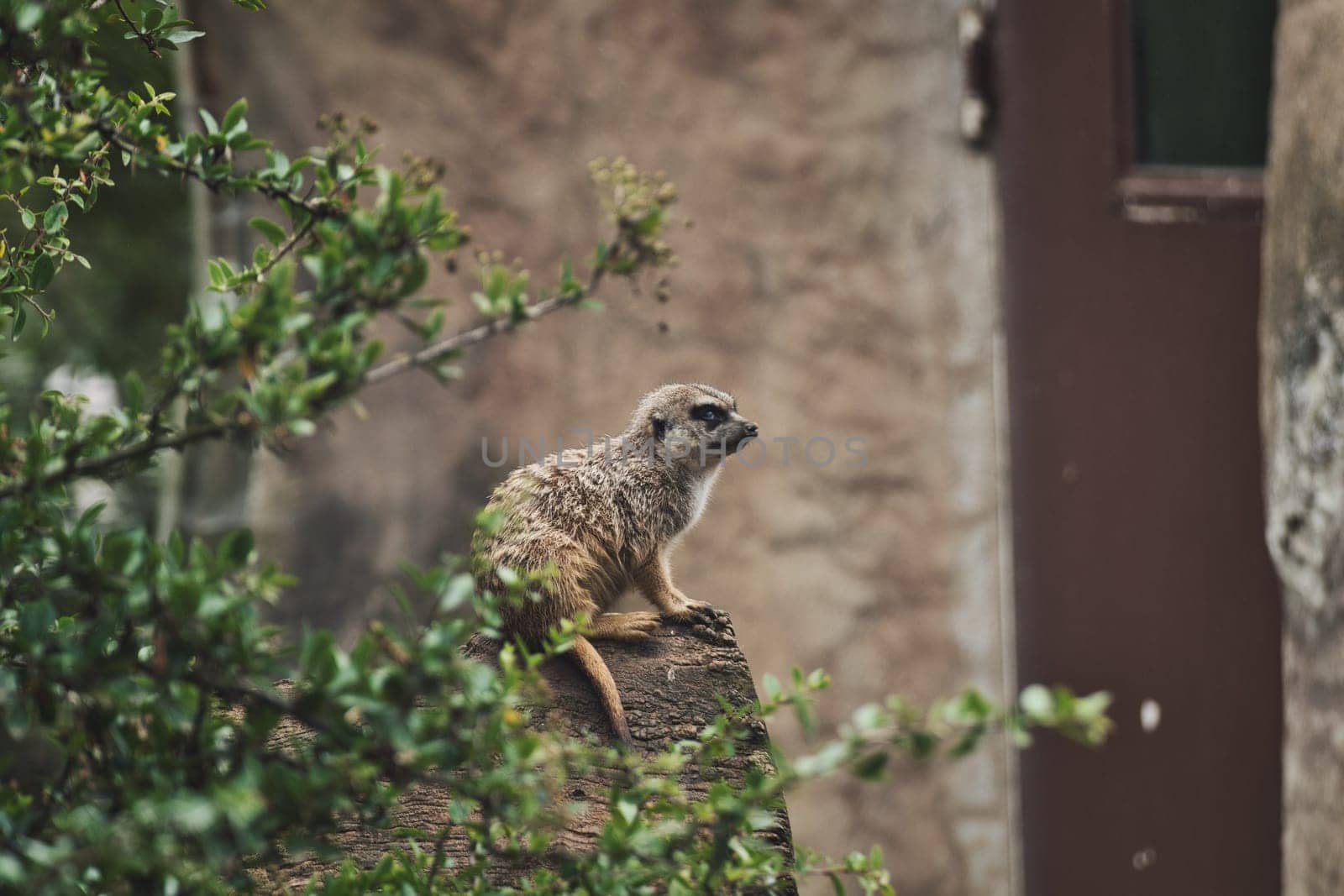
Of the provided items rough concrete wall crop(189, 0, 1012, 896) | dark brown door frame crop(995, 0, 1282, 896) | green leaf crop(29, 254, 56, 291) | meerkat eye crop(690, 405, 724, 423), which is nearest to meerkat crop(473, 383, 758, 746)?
meerkat eye crop(690, 405, 724, 423)

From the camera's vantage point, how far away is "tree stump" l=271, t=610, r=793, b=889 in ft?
5.01

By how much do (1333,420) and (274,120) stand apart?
2191 mm

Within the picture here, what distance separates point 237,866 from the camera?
Answer: 0.84 meters

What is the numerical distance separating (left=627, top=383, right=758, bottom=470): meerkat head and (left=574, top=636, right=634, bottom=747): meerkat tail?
406mm

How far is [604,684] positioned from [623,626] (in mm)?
143

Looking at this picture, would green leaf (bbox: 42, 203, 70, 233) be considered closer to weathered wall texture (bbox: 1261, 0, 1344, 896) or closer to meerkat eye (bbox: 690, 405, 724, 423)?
meerkat eye (bbox: 690, 405, 724, 423)

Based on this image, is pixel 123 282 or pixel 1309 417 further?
pixel 123 282

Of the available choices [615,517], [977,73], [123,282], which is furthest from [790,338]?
[123,282]

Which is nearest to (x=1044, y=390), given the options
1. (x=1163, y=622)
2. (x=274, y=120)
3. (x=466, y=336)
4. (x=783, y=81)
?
(x=1163, y=622)

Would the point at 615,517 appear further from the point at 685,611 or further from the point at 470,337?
the point at 470,337

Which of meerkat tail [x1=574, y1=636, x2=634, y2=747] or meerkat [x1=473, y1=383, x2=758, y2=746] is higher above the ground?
meerkat [x1=473, y1=383, x2=758, y2=746]

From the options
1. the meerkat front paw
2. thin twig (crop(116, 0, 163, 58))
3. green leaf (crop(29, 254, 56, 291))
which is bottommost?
the meerkat front paw

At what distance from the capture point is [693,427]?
6.35 ft

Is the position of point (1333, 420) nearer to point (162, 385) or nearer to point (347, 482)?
point (162, 385)
